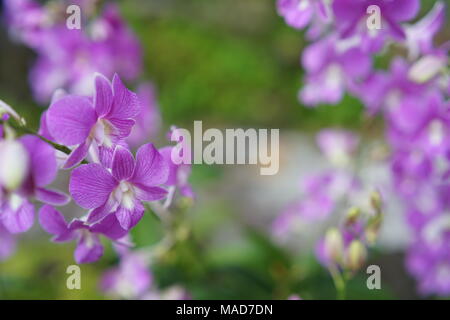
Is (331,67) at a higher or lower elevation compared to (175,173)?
higher

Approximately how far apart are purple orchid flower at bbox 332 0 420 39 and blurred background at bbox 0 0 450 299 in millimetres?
532

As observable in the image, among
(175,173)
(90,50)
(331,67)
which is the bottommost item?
(175,173)

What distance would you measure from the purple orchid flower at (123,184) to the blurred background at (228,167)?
0.42 metres

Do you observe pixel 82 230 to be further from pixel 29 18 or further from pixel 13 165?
pixel 29 18

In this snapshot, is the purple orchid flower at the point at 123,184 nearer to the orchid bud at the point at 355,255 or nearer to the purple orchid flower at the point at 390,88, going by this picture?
the orchid bud at the point at 355,255

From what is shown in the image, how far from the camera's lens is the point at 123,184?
738mm

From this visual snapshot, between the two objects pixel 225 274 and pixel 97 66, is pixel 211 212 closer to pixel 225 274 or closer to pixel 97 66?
pixel 225 274

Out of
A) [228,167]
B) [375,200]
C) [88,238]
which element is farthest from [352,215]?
[228,167]

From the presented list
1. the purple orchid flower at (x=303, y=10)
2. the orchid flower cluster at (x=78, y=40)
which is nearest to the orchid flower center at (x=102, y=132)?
the purple orchid flower at (x=303, y=10)

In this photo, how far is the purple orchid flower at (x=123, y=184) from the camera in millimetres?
681

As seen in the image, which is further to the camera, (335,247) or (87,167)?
(335,247)

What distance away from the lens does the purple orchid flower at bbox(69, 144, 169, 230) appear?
0.68 m

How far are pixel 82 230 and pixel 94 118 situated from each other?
0.63 feet
